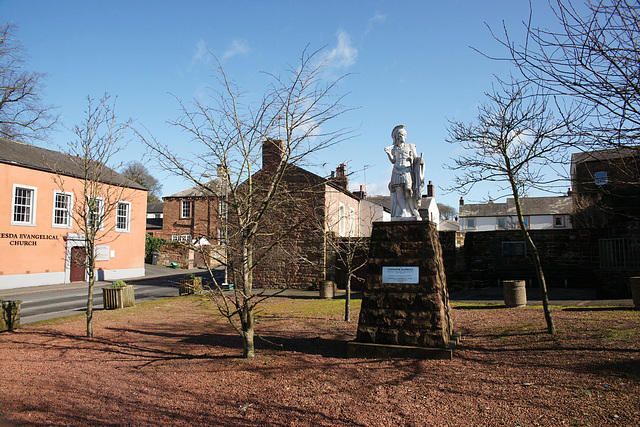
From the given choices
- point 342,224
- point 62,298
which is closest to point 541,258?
point 342,224

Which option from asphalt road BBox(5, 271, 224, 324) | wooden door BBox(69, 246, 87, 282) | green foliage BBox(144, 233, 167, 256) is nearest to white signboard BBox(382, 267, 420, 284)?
asphalt road BBox(5, 271, 224, 324)

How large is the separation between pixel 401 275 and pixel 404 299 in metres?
0.42

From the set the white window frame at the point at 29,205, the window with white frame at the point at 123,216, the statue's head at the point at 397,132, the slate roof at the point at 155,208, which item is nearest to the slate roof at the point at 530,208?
the slate roof at the point at 155,208

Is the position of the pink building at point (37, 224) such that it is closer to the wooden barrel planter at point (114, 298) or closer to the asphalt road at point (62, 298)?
the asphalt road at point (62, 298)

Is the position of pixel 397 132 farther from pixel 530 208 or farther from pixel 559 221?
pixel 559 221

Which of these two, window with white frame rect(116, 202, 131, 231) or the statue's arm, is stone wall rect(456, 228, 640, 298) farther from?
window with white frame rect(116, 202, 131, 231)

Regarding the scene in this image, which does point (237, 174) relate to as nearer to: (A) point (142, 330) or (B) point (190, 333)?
(B) point (190, 333)

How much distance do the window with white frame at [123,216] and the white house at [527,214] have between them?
131ft

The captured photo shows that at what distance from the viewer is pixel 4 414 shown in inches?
209

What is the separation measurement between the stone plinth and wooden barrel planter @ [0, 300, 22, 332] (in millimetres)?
9455

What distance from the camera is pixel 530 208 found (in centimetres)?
5253

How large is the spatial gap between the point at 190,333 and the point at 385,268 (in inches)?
216

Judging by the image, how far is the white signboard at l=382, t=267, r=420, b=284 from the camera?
7.21 m

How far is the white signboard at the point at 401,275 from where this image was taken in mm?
7215
